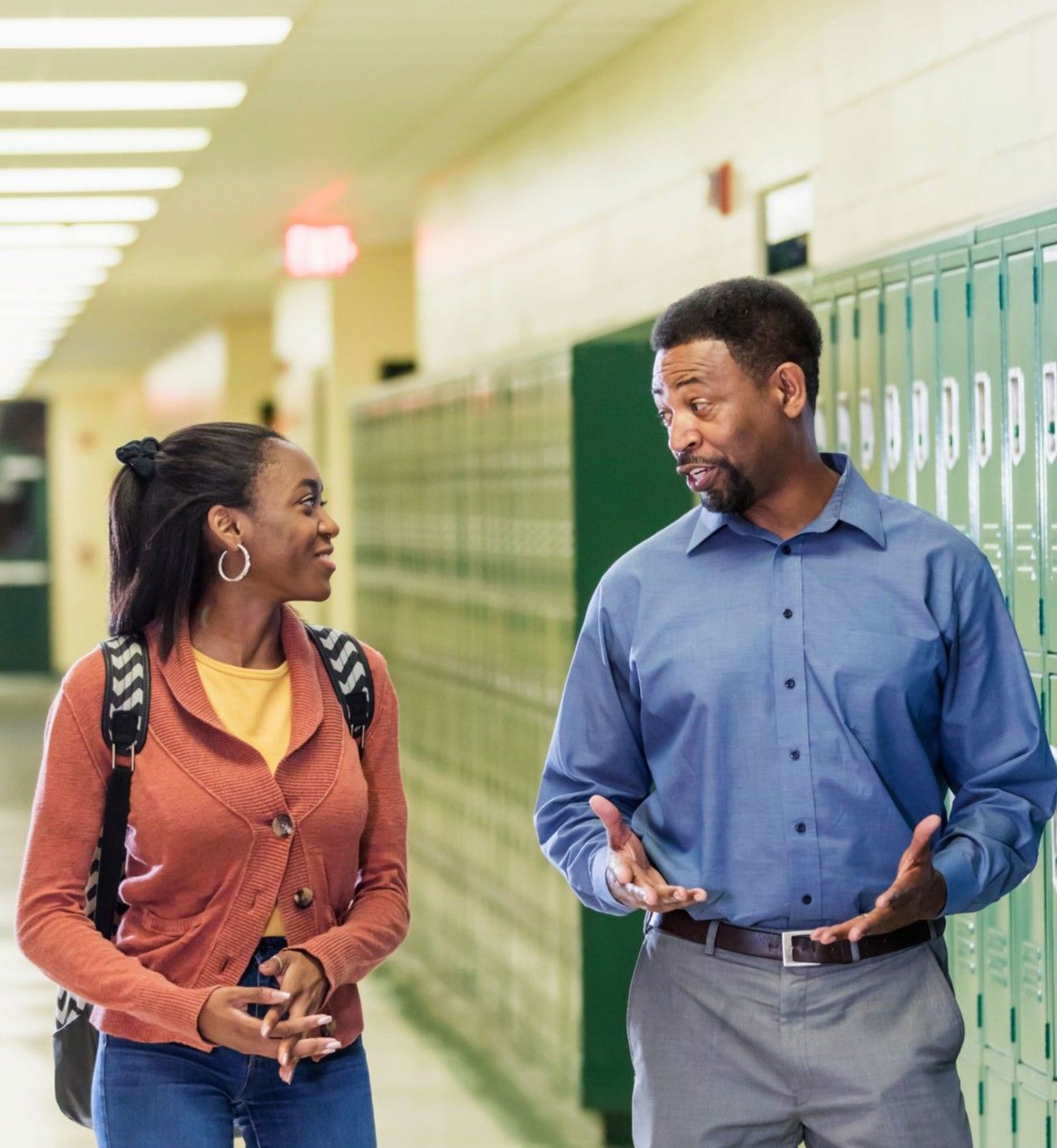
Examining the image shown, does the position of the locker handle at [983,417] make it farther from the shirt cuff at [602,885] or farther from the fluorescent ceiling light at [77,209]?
the fluorescent ceiling light at [77,209]

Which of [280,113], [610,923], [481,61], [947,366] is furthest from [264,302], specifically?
[947,366]

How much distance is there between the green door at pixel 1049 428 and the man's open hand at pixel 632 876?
1.17m

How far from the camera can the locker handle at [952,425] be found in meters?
Result: 3.48

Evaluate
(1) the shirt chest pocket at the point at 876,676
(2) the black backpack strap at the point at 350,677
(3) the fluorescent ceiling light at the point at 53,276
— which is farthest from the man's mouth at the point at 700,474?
(3) the fluorescent ceiling light at the point at 53,276

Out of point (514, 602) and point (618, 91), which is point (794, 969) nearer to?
point (514, 602)

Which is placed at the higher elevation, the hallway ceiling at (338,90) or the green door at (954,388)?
the hallway ceiling at (338,90)

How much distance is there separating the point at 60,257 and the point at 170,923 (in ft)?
27.5

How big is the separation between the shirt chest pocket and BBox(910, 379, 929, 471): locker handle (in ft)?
4.66

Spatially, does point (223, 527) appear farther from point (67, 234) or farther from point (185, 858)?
point (67, 234)

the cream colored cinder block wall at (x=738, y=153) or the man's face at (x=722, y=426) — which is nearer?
the man's face at (x=722, y=426)

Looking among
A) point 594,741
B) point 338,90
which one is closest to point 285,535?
Answer: point 594,741

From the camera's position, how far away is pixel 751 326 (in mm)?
2332

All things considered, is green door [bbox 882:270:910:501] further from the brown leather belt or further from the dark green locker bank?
the dark green locker bank

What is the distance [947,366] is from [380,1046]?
12.5 ft
